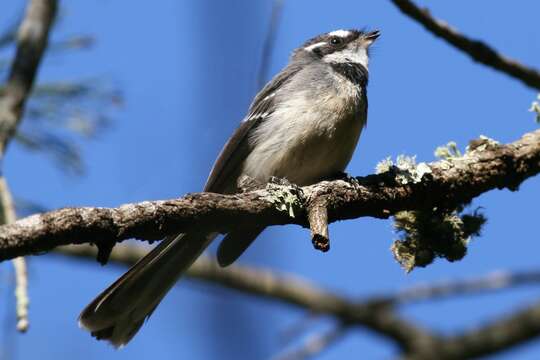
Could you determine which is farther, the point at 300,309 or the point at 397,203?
the point at 300,309

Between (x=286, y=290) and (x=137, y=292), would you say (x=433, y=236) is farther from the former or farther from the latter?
(x=286, y=290)

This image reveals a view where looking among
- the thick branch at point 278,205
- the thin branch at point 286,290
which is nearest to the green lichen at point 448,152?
the thick branch at point 278,205

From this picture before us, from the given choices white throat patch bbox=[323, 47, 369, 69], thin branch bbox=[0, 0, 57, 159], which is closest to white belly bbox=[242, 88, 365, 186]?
white throat patch bbox=[323, 47, 369, 69]

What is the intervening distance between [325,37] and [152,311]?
3455mm

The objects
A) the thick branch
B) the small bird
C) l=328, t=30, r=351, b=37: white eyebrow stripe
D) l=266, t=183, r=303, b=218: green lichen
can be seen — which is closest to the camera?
the thick branch

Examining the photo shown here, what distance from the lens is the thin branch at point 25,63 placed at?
4.35 metres

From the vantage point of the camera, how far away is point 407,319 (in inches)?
231

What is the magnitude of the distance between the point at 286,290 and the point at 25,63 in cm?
294

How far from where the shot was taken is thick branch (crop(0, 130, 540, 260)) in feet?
9.32

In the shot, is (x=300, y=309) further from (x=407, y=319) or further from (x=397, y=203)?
(x=397, y=203)

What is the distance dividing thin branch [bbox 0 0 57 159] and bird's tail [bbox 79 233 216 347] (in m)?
0.96

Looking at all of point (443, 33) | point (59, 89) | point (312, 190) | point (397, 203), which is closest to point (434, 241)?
point (397, 203)

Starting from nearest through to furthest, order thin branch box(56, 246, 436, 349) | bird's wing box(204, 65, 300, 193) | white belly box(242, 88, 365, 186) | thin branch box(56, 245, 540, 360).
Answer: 1. thin branch box(56, 245, 540, 360)
2. white belly box(242, 88, 365, 186)
3. bird's wing box(204, 65, 300, 193)
4. thin branch box(56, 246, 436, 349)

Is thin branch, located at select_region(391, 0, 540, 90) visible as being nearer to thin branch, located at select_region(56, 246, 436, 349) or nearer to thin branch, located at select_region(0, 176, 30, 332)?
thin branch, located at select_region(0, 176, 30, 332)
